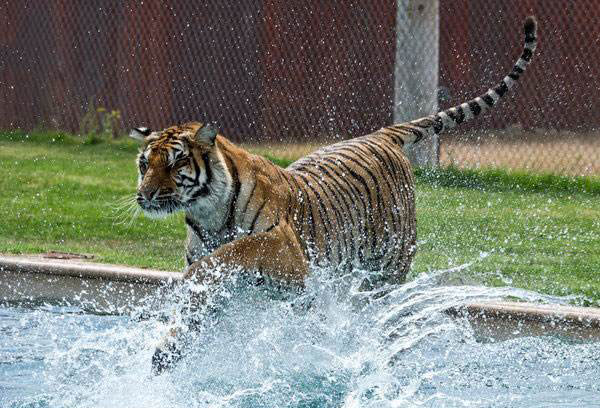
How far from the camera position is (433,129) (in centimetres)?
610

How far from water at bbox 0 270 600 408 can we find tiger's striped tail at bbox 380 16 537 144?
31.5 inches

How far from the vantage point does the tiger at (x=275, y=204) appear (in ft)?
15.1

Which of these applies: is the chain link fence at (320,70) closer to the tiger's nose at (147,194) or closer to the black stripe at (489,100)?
the black stripe at (489,100)

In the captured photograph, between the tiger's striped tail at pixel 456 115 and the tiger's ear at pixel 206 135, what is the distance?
5.12 ft

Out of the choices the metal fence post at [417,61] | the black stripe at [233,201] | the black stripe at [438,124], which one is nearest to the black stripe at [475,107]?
the black stripe at [438,124]

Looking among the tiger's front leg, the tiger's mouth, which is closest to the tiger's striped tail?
the tiger's front leg

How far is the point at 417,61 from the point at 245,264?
5793 mm

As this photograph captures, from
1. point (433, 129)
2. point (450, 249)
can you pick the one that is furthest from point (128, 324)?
point (450, 249)

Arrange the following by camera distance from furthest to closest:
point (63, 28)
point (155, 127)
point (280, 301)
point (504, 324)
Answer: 1. point (63, 28)
2. point (155, 127)
3. point (504, 324)
4. point (280, 301)

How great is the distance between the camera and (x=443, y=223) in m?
8.12

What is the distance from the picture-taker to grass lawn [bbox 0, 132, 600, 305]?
269 inches

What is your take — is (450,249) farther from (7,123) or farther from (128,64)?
(7,123)

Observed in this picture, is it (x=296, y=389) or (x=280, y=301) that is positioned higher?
(x=280, y=301)

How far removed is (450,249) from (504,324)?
6.29 ft
